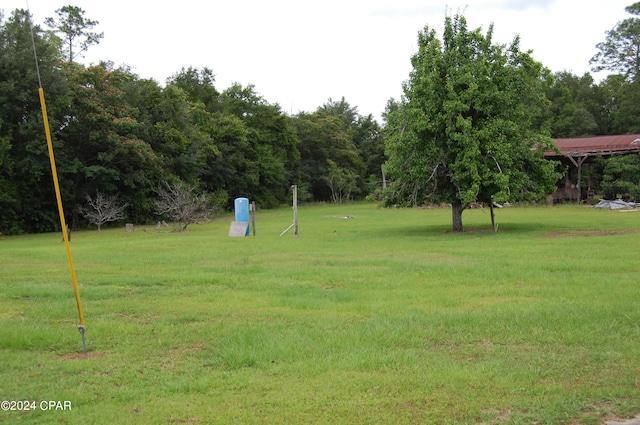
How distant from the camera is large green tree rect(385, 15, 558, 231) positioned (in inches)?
841

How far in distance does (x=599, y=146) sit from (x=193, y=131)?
3283 cm

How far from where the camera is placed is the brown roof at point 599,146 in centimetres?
4412

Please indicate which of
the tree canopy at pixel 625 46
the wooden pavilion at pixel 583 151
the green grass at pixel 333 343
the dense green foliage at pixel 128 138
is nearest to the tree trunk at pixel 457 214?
the green grass at pixel 333 343

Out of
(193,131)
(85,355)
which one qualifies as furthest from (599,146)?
(85,355)

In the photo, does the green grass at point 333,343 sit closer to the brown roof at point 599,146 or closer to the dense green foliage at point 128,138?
the dense green foliage at point 128,138

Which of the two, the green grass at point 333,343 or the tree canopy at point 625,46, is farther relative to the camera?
the tree canopy at point 625,46

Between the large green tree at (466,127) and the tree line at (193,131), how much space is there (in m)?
0.11

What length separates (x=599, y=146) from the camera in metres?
46.0

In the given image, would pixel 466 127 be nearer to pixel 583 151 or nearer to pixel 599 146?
pixel 583 151

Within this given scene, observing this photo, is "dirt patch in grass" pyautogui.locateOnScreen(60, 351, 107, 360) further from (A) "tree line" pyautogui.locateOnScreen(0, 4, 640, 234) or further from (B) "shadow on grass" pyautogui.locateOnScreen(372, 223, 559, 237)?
A: (B) "shadow on grass" pyautogui.locateOnScreen(372, 223, 559, 237)

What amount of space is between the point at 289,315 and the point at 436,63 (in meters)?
16.8

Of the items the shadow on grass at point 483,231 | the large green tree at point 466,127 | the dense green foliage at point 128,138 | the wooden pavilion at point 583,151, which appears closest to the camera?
the large green tree at point 466,127

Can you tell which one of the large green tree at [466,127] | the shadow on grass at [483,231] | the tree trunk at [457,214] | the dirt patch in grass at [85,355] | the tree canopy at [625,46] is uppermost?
the tree canopy at [625,46]

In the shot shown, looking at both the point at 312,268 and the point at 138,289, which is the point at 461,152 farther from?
the point at 138,289
